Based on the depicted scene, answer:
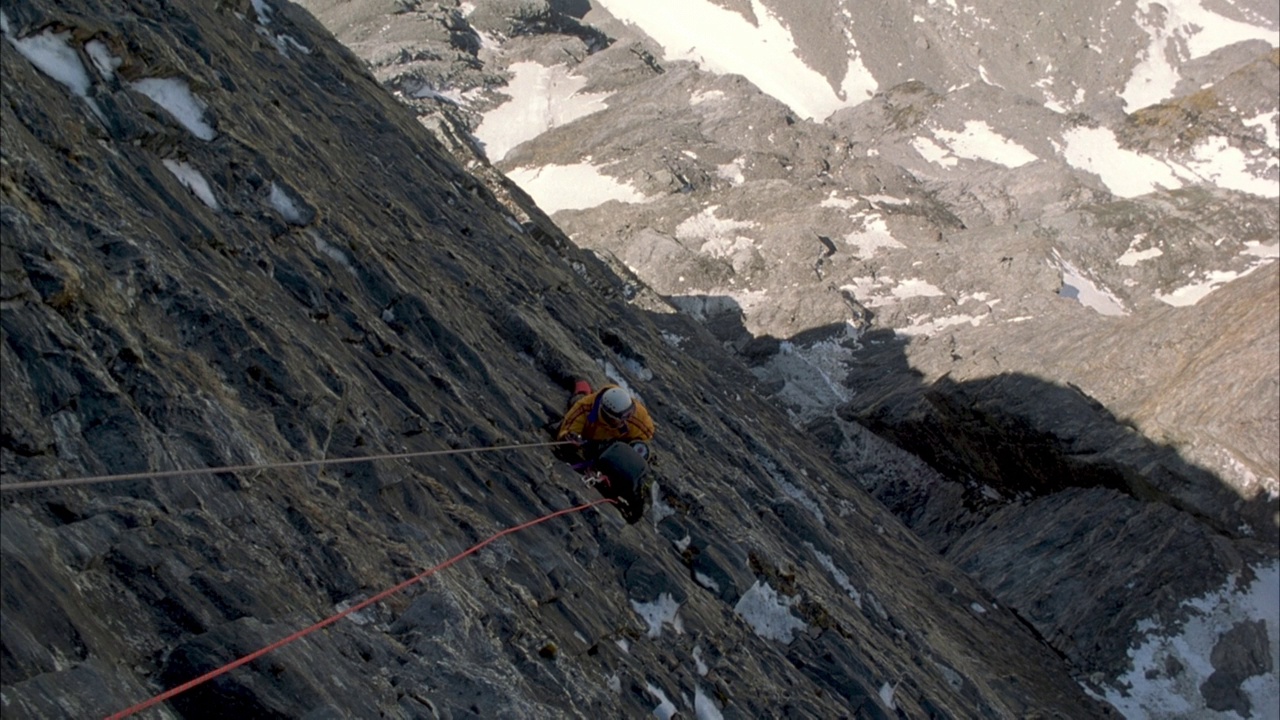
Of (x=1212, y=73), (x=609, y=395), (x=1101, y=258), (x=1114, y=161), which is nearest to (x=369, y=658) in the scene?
(x=609, y=395)

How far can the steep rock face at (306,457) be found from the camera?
6.23 metres

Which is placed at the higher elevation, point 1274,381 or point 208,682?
point 208,682

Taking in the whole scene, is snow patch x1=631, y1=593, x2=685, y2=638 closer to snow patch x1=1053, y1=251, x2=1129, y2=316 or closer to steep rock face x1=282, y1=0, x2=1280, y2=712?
steep rock face x1=282, y1=0, x2=1280, y2=712

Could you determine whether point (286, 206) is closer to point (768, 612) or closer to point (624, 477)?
point (624, 477)

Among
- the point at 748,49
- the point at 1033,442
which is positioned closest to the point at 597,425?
the point at 1033,442

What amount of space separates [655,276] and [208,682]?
49.3 meters

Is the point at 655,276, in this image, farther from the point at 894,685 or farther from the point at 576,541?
the point at 576,541

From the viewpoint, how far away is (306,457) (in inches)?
341

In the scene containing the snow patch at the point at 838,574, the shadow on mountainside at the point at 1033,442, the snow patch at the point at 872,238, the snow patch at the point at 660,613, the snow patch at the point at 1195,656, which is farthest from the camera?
the snow patch at the point at 872,238

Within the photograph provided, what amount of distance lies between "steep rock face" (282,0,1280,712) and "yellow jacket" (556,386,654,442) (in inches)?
637

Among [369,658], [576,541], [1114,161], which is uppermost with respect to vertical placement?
[369,658]

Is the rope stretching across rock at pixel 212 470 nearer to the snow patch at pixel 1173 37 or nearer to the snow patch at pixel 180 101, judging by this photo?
the snow patch at pixel 180 101

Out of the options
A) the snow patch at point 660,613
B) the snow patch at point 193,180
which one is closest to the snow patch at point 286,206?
Answer: the snow patch at point 193,180

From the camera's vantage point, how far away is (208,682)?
19.5ft
